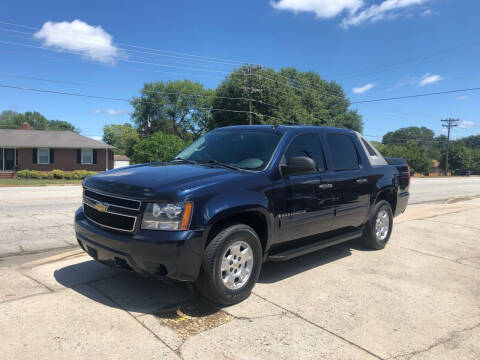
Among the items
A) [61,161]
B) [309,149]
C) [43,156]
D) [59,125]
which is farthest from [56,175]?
[59,125]

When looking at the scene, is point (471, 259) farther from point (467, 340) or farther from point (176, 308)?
point (176, 308)

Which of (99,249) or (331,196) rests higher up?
(331,196)

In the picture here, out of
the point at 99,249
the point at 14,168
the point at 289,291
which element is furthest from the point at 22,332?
the point at 14,168

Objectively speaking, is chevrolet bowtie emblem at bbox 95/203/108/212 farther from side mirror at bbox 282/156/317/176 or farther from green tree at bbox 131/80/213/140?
green tree at bbox 131/80/213/140

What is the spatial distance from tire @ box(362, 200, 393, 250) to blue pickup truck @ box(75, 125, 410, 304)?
386 millimetres

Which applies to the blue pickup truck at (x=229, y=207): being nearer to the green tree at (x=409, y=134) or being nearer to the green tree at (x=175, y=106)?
the green tree at (x=175, y=106)

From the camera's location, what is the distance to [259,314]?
367 centimetres

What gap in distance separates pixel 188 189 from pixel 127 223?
668 mm

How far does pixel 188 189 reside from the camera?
3.40 metres

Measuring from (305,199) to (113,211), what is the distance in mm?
2164

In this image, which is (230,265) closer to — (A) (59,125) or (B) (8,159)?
(B) (8,159)

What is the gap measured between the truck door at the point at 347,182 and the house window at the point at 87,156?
31.1 m

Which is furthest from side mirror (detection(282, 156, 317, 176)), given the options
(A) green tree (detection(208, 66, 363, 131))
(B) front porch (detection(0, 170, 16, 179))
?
(A) green tree (detection(208, 66, 363, 131))

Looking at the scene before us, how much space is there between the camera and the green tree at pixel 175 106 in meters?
63.5
